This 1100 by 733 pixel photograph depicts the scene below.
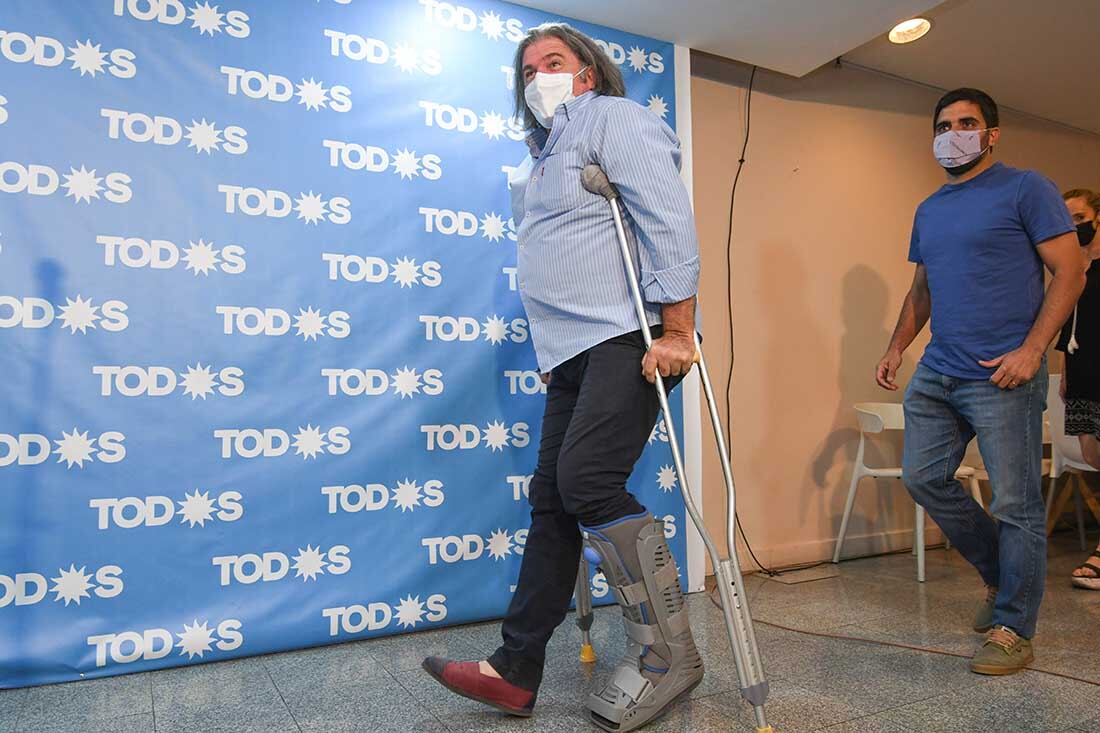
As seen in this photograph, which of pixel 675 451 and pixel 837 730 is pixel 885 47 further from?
pixel 837 730

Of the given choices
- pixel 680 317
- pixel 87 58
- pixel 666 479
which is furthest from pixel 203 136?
pixel 666 479

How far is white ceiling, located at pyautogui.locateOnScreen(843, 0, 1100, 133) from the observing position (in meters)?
3.51

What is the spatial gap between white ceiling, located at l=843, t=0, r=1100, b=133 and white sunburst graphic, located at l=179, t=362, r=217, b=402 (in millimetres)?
3168

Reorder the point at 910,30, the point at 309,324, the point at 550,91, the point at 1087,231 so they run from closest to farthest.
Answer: the point at 550,91 < the point at 309,324 < the point at 1087,231 < the point at 910,30

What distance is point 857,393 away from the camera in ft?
13.0

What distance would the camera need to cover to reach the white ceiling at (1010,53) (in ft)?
11.5

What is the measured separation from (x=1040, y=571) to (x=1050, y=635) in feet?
1.40

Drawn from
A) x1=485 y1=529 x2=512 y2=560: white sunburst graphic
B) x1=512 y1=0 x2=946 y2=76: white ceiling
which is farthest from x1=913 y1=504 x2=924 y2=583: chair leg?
x1=512 y1=0 x2=946 y2=76: white ceiling

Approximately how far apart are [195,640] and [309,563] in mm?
351

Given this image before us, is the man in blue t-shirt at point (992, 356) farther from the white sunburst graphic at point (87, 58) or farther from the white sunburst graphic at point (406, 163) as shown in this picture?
the white sunburst graphic at point (87, 58)

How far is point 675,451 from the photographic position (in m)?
1.69

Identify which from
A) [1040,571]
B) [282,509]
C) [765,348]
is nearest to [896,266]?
[765,348]

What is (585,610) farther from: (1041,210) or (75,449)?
(1041,210)

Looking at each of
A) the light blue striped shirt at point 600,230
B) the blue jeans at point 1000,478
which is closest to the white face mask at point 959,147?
the blue jeans at point 1000,478
